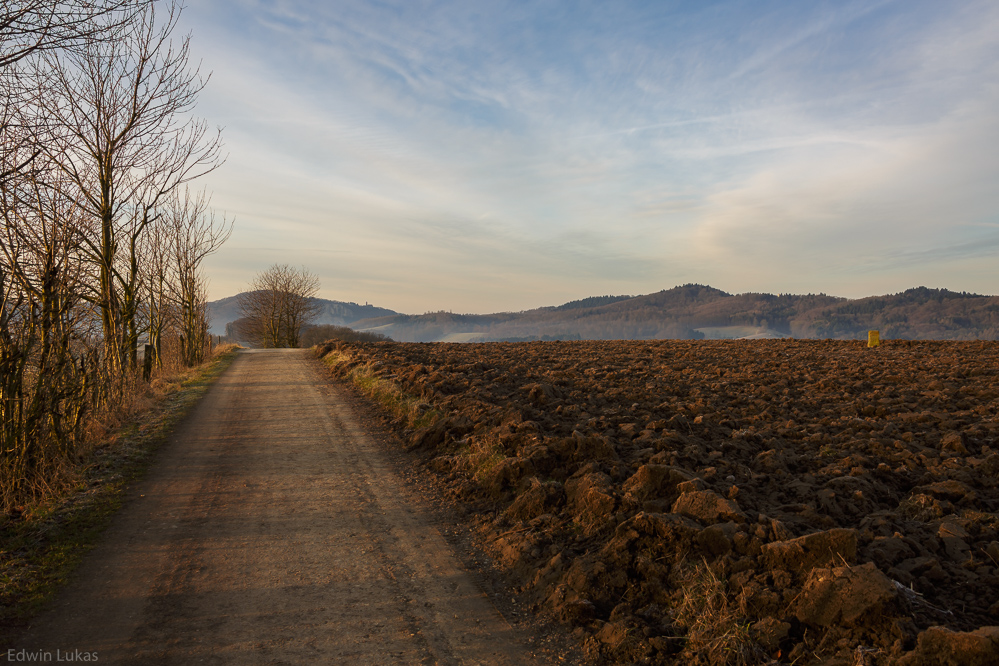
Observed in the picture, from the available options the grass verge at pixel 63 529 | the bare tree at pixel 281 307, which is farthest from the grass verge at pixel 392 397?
the bare tree at pixel 281 307

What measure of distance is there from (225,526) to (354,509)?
A: 1282mm

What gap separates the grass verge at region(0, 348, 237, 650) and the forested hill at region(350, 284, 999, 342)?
31202 mm

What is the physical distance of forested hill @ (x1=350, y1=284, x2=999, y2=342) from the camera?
55875mm

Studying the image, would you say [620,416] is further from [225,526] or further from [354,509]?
[225,526]

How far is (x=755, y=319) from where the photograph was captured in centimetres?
10588

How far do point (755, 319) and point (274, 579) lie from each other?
114416 mm

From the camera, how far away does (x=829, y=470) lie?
227 inches

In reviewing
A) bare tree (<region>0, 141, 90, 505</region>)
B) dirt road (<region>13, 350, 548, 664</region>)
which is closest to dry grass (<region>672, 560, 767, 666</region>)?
dirt road (<region>13, 350, 548, 664</region>)

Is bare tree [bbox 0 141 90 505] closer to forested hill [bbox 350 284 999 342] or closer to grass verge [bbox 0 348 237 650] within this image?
grass verge [bbox 0 348 237 650]

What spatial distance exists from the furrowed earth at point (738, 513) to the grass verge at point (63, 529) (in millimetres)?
3657

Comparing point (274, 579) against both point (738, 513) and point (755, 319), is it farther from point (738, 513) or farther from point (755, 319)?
point (755, 319)

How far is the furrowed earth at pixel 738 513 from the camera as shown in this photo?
3373 millimetres

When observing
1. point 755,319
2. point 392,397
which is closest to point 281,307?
point 392,397

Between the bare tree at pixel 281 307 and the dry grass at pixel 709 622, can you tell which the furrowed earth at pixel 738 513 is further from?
the bare tree at pixel 281 307
